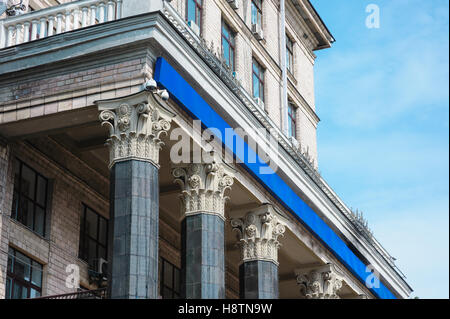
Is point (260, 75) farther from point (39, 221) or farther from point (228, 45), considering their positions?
point (39, 221)

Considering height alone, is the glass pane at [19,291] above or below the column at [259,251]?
below

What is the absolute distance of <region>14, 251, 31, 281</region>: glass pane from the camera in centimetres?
2320

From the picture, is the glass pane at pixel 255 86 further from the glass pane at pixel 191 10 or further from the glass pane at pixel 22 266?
the glass pane at pixel 22 266

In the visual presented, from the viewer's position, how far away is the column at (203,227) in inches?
874

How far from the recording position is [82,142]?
25.0 m

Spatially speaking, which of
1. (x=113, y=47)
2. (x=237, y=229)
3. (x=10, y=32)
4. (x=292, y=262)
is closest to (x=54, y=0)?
(x=10, y=32)

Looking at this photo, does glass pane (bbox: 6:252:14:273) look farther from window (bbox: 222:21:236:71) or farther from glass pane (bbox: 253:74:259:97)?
glass pane (bbox: 253:74:259:97)

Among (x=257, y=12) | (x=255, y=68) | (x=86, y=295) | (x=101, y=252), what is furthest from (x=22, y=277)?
(x=257, y=12)

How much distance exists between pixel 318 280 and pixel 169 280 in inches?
189

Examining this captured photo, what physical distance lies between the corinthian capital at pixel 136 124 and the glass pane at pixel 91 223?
4.99 m

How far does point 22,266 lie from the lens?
920 inches

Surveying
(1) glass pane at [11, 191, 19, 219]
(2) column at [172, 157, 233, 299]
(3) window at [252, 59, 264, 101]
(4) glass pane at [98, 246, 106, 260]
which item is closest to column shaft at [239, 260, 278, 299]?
(2) column at [172, 157, 233, 299]

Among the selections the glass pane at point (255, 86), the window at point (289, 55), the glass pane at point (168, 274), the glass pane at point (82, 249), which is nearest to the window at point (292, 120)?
the window at point (289, 55)
